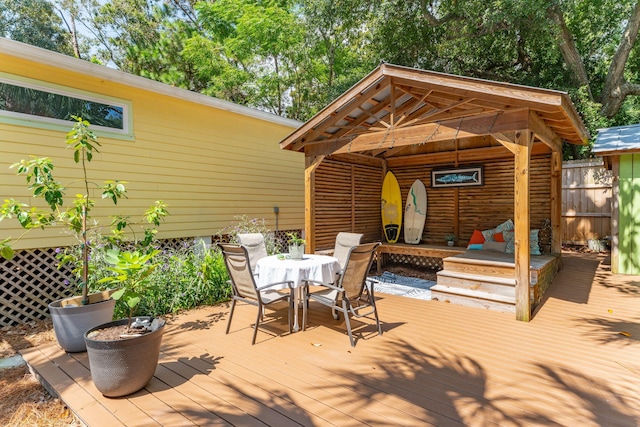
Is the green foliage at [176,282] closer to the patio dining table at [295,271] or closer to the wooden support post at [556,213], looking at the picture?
the patio dining table at [295,271]

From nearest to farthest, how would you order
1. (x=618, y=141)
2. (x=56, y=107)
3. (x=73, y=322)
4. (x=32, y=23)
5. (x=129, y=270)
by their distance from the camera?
(x=129, y=270) < (x=73, y=322) < (x=56, y=107) < (x=618, y=141) < (x=32, y=23)

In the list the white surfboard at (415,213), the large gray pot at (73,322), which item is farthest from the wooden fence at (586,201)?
the large gray pot at (73,322)

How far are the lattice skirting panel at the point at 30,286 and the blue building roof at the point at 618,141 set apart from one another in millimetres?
8553

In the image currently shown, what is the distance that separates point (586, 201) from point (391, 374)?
863 centimetres

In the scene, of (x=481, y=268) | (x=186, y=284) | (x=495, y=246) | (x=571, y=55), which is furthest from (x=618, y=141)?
(x=186, y=284)

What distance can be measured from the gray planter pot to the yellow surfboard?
593 cm

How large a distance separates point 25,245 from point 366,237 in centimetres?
584

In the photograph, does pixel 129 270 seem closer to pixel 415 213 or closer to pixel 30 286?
pixel 30 286

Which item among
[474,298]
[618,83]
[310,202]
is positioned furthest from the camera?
[618,83]

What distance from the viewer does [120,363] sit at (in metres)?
2.38

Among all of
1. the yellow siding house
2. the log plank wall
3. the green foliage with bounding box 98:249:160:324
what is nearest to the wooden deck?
the green foliage with bounding box 98:249:160:324

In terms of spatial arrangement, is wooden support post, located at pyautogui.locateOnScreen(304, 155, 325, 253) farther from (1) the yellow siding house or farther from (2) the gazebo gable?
(1) the yellow siding house

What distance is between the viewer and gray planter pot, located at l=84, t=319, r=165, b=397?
7.71 feet

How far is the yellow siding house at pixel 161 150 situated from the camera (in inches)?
176
